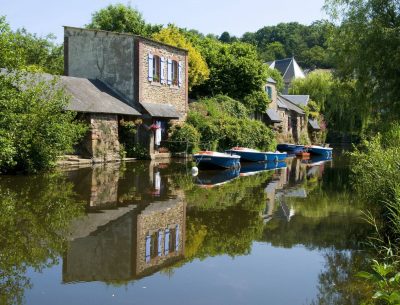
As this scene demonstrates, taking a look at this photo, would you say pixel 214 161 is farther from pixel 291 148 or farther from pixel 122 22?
pixel 122 22

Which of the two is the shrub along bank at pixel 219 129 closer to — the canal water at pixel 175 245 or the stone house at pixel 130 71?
the stone house at pixel 130 71

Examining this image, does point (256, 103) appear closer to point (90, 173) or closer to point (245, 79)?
point (245, 79)

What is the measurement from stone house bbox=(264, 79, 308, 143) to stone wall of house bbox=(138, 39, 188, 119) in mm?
13058

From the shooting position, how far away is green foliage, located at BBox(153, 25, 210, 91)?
34.2 m

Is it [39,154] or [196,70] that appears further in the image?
[196,70]

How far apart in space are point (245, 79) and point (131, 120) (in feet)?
44.1

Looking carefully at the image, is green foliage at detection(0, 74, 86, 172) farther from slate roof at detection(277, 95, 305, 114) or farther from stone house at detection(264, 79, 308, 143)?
slate roof at detection(277, 95, 305, 114)

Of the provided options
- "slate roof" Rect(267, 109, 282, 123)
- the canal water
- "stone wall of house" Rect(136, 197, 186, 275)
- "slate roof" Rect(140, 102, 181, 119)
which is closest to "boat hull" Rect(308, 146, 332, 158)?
"slate roof" Rect(267, 109, 282, 123)

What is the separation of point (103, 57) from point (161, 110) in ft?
14.7

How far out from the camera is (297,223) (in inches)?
419

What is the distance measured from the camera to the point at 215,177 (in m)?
20.0

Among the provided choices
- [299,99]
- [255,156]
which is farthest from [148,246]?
[299,99]

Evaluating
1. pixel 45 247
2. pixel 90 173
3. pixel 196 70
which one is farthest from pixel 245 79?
pixel 45 247

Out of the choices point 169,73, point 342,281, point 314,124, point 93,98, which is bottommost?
point 342,281
